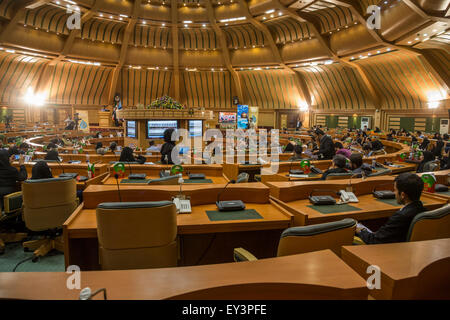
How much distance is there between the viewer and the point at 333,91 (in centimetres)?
→ 2000

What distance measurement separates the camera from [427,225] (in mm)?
2102

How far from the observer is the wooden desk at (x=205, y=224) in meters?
2.57

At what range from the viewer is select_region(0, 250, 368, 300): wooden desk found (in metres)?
1.10

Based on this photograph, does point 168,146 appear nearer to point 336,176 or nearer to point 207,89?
point 336,176

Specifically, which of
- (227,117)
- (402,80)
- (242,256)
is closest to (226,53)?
(227,117)

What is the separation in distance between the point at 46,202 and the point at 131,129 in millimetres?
9379

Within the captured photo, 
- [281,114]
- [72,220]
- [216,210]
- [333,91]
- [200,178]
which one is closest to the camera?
[72,220]

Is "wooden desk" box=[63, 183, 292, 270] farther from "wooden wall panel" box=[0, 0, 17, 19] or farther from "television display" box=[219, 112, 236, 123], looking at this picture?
"television display" box=[219, 112, 236, 123]

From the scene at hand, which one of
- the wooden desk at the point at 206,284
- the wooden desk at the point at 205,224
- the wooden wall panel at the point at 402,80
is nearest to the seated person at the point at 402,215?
the wooden desk at the point at 205,224

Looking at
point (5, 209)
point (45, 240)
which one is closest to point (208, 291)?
point (45, 240)

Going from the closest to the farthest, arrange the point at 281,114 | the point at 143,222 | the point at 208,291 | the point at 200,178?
the point at 208,291 → the point at 143,222 → the point at 200,178 → the point at 281,114

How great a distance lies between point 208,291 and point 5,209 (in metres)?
3.76

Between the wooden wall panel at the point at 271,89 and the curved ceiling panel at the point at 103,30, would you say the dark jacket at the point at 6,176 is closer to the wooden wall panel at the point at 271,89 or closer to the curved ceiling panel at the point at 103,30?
the curved ceiling panel at the point at 103,30

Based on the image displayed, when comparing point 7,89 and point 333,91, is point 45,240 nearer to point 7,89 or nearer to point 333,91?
point 7,89
